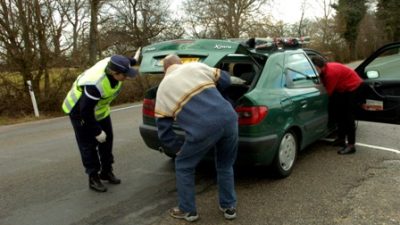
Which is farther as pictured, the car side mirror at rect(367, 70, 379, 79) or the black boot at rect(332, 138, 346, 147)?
the car side mirror at rect(367, 70, 379, 79)

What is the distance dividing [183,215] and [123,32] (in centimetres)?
3213

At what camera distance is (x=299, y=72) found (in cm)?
571

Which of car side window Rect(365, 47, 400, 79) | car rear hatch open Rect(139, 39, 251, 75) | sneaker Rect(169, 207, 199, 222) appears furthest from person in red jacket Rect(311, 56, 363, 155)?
sneaker Rect(169, 207, 199, 222)

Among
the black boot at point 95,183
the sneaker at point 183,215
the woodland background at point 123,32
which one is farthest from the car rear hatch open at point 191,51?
the woodland background at point 123,32

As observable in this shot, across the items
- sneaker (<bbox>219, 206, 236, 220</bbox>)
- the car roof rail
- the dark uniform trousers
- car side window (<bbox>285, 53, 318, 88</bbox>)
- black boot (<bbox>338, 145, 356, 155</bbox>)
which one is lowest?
black boot (<bbox>338, 145, 356, 155</bbox>)

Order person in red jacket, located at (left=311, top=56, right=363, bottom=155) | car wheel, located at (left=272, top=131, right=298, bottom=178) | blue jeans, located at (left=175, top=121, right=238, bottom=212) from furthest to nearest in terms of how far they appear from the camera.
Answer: person in red jacket, located at (left=311, top=56, right=363, bottom=155) → car wheel, located at (left=272, top=131, right=298, bottom=178) → blue jeans, located at (left=175, top=121, right=238, bottom=212)

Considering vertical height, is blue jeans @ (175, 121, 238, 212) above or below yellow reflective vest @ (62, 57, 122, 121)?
below

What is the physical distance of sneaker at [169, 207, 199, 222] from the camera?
403cm

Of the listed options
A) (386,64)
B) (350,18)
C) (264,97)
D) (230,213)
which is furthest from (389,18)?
(230,213)

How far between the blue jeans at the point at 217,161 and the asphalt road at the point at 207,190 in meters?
0.23

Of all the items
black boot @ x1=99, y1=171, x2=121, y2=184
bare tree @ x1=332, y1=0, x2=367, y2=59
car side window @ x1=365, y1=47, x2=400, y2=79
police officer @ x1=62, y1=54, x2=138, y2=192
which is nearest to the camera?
police officer @ x1=62, y1=54, x2=138, y2=192

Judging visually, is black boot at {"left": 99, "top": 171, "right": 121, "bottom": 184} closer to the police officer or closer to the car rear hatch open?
the police officer

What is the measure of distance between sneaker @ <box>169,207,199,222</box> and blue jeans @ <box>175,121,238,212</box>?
0.04 m

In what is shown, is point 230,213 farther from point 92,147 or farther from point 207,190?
point 92,147
